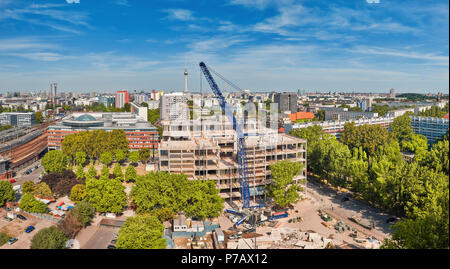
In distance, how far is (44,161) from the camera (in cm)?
1476

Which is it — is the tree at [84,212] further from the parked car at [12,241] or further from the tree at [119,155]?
the tree at [119,155]

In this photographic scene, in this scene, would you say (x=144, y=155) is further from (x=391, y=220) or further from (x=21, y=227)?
(x=391, y=220)

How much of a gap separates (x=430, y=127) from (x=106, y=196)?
69.2 feet

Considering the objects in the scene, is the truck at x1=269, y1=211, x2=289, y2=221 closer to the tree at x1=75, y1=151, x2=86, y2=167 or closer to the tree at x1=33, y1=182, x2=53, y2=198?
the tree at x1=33, y1=182, x2=53, y2=198

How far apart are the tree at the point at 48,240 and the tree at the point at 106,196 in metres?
2.53

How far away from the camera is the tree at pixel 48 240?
679 cm

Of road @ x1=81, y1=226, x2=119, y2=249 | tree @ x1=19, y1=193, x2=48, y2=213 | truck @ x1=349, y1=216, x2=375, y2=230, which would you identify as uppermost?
tree @ x1=19, y1=193, x2=48, y2=213

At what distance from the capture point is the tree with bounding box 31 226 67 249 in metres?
6.79

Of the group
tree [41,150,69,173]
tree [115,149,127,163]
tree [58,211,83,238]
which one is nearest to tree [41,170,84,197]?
tree [41,150,69,173]

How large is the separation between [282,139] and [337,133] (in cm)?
1194

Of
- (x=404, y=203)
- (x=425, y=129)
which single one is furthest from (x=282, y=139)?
(x=425, y=129)

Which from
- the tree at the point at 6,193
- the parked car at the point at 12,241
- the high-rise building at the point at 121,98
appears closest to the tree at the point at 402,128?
the parked car at the point at 12,241

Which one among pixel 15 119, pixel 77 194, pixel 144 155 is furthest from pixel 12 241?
pixel 15 119

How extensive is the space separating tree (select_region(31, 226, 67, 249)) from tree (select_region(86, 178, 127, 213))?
2.53 meters
